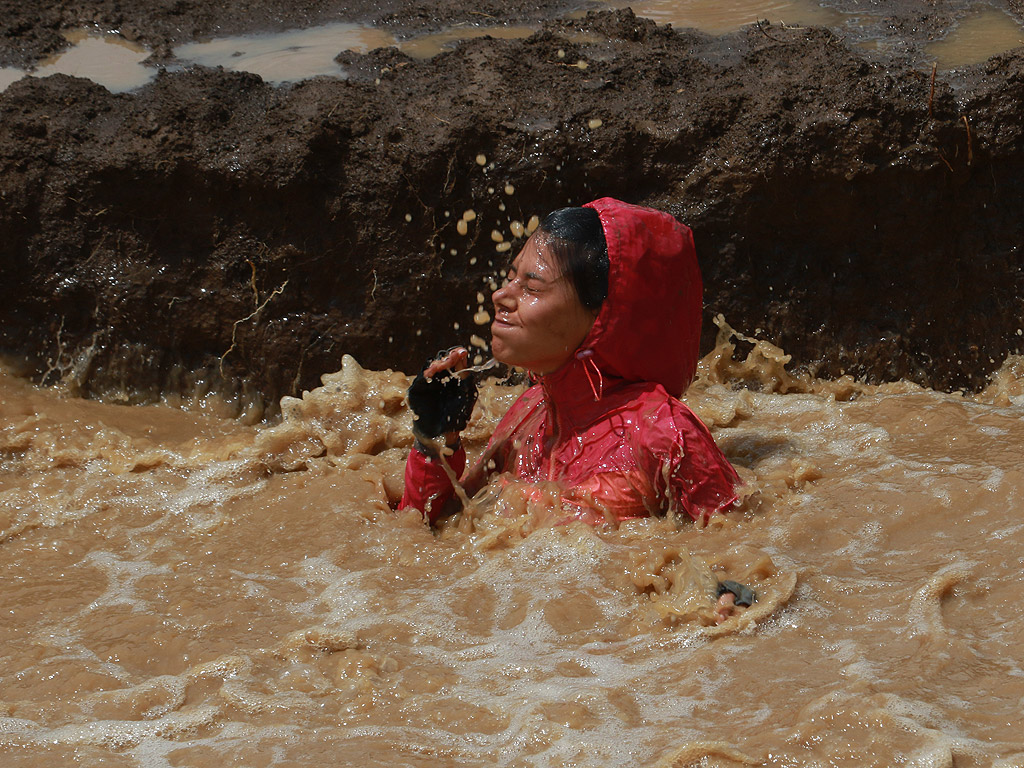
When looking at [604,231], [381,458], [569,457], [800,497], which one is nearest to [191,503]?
[381,458]

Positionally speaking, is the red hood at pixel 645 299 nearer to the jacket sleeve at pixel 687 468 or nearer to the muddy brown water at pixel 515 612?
the jacket sleeve at pixel 687 468

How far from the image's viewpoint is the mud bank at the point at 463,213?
548 cm

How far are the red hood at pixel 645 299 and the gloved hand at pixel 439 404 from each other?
469 mm

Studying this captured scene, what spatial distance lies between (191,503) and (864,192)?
11.3ft

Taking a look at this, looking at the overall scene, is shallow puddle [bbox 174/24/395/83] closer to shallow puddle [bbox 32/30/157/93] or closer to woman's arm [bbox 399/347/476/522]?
shallow puddle [bbox 32/30/157/93]

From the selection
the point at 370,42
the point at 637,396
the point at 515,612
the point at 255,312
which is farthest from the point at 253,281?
the point at 515,612

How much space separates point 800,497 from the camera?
3965 mm

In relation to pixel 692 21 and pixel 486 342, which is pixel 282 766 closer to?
pixel 486 342

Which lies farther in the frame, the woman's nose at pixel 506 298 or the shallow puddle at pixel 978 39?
the shallow puddle at pixel 978 39

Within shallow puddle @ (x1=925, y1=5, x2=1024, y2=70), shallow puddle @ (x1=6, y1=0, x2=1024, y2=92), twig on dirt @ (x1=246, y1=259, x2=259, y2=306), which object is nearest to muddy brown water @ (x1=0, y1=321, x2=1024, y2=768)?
twig on dirt @ (x1=246, y1=259, x2=259, y2=306)

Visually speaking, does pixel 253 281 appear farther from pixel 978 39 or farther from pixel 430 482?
pixel 978 39

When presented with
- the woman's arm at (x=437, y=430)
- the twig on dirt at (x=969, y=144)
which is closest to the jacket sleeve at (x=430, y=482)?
the woman's arm at (x=437, y=430)

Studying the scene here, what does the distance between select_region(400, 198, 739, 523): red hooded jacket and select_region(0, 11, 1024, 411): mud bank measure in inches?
71.4

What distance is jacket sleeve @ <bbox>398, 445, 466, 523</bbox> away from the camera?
404cm
